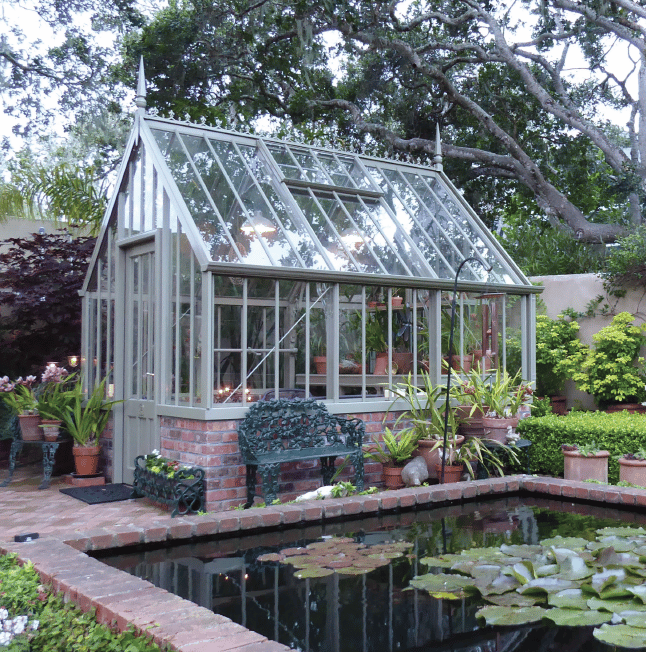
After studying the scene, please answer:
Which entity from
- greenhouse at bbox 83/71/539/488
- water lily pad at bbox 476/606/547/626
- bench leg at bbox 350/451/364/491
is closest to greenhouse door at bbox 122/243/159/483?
greenhouse at bbox 83/71/539/488

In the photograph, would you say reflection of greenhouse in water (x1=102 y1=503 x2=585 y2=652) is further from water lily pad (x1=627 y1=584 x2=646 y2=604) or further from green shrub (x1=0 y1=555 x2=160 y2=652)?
green shrub (x1=0 y1=555 x2=160 y2=652)

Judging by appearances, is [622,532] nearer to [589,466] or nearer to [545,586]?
[545,586]

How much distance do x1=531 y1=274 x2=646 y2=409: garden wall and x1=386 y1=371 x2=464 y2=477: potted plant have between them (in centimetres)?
444

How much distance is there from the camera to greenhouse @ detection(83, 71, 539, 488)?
6410 millimetres

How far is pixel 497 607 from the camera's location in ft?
10.9

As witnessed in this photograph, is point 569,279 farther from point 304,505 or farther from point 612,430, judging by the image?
point 304,505

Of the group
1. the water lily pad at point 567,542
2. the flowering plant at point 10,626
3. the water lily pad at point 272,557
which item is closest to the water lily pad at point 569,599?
the water lily pad at point 567,542

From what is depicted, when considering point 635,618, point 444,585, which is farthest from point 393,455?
point 635,618

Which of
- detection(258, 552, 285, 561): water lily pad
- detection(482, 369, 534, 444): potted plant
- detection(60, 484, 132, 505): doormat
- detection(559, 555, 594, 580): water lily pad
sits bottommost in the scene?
detection(60, 484, 132, 505): doormat

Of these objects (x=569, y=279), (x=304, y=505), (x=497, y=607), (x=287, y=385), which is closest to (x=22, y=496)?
(x=287, y=385)

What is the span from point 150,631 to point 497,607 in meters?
1.53

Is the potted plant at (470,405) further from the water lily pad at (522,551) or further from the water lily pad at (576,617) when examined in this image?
the water lily pad at (576,617)

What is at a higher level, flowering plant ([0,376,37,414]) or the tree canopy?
the tree canopy

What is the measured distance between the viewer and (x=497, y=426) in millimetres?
7250
